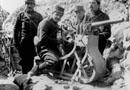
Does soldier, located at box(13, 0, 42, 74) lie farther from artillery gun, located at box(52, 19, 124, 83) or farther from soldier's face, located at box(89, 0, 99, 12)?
soldier's face, located at box(89, 0, 99, 12)

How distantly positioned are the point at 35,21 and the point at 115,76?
9.19 ft

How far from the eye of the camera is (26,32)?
699cm

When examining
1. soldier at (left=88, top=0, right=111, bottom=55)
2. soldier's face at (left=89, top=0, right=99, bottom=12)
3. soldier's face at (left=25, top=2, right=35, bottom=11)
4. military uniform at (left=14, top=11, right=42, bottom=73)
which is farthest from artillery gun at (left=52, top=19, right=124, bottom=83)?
soldier's face at (left=25, top=2, right=35, bottom=11)

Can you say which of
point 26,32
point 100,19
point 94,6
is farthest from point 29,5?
point 100,19

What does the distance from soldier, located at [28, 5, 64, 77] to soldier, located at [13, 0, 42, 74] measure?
0.99 m

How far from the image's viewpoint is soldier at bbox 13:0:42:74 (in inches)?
274

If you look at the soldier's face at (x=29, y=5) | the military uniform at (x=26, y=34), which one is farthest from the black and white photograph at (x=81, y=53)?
the military uniform at (x=26, y=34)

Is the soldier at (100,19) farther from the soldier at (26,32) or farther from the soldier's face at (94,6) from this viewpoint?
the soldier at (26,32)

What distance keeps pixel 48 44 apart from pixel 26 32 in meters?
1.19

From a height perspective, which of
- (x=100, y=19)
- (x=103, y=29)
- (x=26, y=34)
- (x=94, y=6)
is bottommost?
(x=26, y=34)

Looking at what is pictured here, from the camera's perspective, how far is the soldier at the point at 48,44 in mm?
5840

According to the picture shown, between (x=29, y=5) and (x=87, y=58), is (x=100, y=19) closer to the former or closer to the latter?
(x=87, y=58)

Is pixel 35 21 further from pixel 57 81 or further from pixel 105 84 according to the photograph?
pixel 105 84

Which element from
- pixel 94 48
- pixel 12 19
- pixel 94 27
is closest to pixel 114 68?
pixel 94 48
